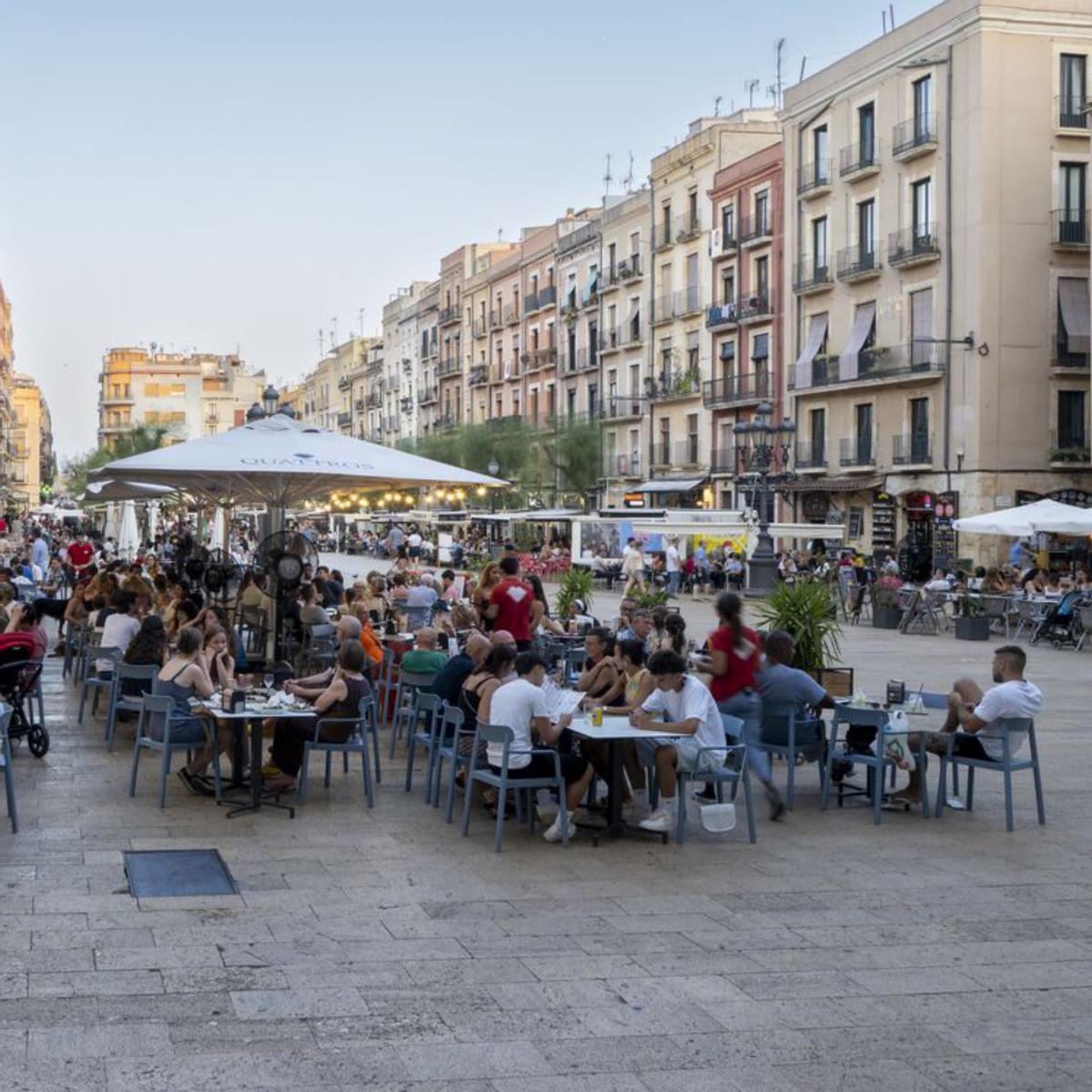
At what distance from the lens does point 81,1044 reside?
5.53 m

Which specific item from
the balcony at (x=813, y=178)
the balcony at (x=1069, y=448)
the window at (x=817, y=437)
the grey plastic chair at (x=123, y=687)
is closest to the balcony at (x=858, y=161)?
the balcony at (x=813, y=178)

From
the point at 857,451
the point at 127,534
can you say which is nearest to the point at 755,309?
the point at 857,451

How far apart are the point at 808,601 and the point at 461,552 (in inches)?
1384

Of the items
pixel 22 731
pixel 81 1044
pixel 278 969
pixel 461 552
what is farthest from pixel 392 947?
pixel 461 552

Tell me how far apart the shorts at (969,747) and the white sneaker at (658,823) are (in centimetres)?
208

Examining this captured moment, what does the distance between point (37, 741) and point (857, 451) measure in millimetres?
32558

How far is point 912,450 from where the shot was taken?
129 ft

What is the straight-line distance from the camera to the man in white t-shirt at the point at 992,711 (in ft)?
32.3

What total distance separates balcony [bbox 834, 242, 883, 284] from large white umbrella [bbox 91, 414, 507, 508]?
Answer: 86.4 feet

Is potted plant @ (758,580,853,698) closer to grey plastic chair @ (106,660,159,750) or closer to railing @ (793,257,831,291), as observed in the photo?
grey plastic chair @ (106,660,159,750)

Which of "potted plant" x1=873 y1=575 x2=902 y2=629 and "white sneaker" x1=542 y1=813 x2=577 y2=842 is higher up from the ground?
"potted plant" x1=873 y1=575 x2=902 y2=629

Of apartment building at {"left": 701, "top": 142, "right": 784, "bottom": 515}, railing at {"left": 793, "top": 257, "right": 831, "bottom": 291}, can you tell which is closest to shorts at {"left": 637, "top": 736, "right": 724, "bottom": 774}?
railing at {"left": 793, "top": 257, "right": 831, "bottom": 291}

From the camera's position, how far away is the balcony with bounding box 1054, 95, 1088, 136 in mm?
36625

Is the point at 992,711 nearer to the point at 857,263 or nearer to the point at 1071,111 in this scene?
the point at 1071,111
